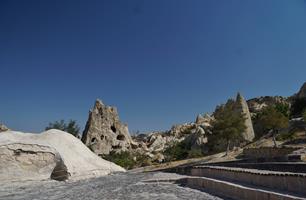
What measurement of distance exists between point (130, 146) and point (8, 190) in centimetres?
5285

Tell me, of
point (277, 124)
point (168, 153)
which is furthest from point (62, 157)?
point (168, 153)

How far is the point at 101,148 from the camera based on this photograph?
59.0 meters

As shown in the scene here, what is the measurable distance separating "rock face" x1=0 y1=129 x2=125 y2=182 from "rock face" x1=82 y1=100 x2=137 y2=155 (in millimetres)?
41272

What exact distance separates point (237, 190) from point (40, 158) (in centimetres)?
1021

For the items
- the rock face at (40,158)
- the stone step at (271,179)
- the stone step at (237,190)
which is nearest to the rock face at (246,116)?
the rock face at (40,158)

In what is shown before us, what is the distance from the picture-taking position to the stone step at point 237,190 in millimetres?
6895

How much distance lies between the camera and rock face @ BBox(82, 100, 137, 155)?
5994cm

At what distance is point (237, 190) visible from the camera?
8805 millimetres

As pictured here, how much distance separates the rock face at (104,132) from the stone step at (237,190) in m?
47.4

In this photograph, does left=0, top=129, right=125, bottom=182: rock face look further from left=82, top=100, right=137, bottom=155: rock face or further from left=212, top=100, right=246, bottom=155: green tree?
left=82, top=100, right=137, bottom=155: rock face

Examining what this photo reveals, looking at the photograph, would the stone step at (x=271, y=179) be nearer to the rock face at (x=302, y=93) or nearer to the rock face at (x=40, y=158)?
the rock face at (x=40, y=158)

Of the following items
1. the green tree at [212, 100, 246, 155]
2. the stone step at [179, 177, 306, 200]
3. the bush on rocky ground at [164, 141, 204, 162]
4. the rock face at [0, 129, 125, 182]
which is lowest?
the stone step at [179, 177, 306, 200]

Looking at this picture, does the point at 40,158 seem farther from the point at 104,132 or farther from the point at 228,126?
the point at 104,132

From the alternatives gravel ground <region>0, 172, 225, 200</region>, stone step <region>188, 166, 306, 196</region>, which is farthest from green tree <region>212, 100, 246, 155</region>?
stone step <region>188, 166, 306, 196</region>
